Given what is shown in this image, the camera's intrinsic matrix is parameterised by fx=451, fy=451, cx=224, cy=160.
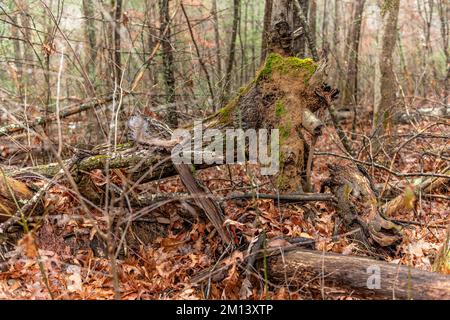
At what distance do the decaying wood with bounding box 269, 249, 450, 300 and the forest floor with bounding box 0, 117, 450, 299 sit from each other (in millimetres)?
107

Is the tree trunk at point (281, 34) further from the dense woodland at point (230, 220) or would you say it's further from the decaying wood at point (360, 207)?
the decaying wood at point (360, 207)

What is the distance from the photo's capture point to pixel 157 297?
416 cm

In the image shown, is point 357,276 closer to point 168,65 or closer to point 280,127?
point 280,127

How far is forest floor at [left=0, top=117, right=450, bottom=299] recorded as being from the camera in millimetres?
4086

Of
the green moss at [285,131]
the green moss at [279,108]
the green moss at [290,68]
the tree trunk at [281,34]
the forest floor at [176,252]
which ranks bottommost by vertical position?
the forest floor at [176,252]

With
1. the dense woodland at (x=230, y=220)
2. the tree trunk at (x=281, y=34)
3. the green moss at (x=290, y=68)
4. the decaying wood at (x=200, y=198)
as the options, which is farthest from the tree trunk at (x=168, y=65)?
the decaying wood at (x=200, y=198)

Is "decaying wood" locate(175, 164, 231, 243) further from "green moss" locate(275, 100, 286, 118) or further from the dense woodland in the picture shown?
"green moss" locate(275, 100, 286, 118)

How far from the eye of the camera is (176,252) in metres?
4.92

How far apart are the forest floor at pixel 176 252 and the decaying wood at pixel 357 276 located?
0.35ft

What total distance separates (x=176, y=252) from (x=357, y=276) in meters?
2.03

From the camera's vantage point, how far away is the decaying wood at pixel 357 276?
3391 mm

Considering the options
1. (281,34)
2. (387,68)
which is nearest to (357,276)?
(281,34)

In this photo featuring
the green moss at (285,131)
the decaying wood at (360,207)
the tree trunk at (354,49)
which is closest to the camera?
the decaying wood at (360,207)
